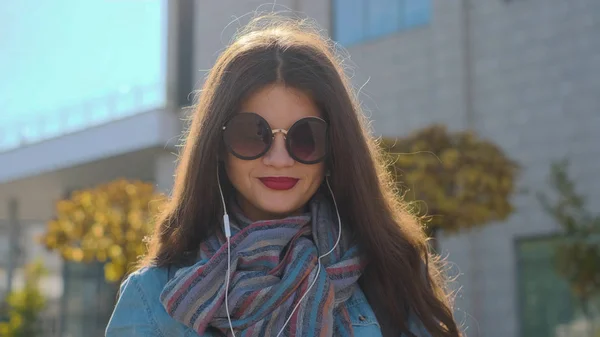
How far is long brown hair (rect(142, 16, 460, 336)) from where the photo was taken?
7.50ft

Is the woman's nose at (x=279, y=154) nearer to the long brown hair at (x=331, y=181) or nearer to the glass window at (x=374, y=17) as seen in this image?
the long brown hair at (x=331, y=181)

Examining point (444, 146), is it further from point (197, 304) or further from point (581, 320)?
point (197, 304)

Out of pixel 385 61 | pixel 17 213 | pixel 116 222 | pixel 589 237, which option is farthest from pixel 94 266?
pixel 589 237

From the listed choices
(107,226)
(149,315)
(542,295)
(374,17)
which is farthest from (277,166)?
(374,17)

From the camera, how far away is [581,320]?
1242 cm

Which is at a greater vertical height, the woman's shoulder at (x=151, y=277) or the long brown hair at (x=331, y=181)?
the long brown hair at (x=331, y=181)

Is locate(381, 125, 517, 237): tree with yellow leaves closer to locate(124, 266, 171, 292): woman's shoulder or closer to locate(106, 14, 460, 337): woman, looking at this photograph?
locate(106, 14, 460, 337): woman

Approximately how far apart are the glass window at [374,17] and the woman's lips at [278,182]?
12.9 meters

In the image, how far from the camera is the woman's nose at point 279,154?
88.4 inches

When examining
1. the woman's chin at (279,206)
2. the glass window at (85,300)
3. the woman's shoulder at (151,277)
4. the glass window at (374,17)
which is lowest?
the glass window at (85,300)

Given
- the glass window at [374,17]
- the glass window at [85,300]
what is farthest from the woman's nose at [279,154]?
the glass window at [85,300]

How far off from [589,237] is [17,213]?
20.9 meters

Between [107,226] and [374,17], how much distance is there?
679 cm

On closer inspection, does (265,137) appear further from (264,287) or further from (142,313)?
(142,313)
